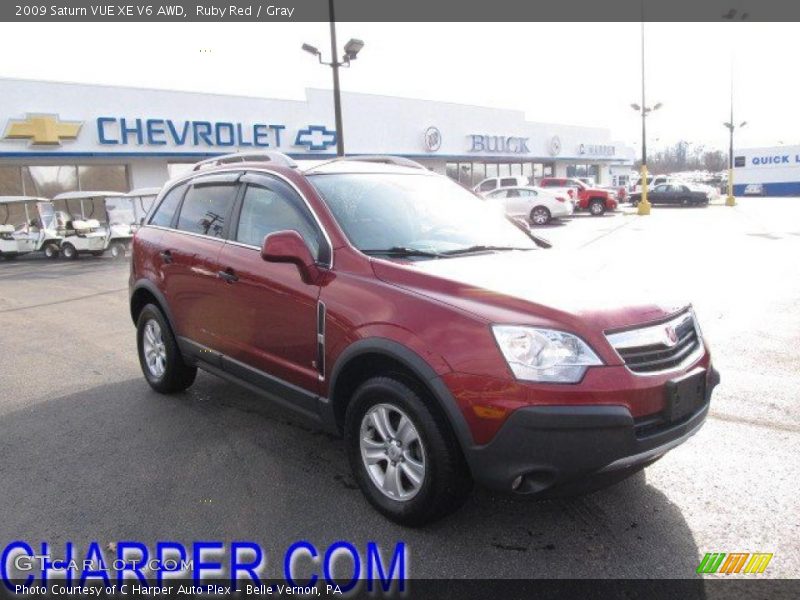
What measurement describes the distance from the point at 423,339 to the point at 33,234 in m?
20.1

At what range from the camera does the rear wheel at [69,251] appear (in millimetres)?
18547

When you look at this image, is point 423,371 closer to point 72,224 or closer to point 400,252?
point 400,252

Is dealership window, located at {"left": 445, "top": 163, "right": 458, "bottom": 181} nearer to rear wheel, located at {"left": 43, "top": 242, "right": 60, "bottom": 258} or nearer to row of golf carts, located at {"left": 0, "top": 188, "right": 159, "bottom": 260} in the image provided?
row of golf carts, located at {"left": 0, "top": 188, "right": 159, "bottom": 260}

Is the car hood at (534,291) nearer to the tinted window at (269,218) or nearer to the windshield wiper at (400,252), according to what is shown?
the windshield wiper at (400,252)

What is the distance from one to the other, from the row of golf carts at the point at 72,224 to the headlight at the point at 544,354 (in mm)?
18222

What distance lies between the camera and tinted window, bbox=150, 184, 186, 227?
17.3ft

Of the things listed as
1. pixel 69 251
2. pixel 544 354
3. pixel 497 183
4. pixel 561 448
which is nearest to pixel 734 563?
pixel 561 448

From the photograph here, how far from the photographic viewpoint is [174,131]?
24.3 m

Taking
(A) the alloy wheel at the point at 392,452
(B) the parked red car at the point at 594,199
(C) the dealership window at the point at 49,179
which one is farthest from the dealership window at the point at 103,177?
(A) the alloy wheel at the point at 392,452

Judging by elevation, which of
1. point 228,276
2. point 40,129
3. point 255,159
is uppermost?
point 40,129

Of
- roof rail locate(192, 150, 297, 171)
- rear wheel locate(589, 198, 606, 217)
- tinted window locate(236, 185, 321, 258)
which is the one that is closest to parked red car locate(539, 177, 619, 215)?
rear wheel locate(589, 198, 606, 217)

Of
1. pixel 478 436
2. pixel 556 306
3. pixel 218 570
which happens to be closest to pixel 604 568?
pixel 478 436

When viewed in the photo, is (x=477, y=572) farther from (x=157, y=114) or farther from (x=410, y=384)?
(x=157, y=114)

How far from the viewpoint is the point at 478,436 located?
9.05 feet
